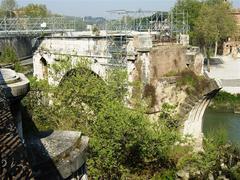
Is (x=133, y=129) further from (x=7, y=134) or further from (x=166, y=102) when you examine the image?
(x=7, y=134)

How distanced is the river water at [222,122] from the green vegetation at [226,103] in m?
0.81

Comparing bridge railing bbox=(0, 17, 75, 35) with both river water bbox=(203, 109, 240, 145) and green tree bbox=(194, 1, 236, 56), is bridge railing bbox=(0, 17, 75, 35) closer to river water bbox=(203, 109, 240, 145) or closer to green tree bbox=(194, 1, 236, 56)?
river water bbox=(203, 109, 240, 145)

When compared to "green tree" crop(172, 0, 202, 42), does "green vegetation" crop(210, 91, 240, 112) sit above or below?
below

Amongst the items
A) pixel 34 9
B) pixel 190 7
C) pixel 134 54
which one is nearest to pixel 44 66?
pixel 134 54

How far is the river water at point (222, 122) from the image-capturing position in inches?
907

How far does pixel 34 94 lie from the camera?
13.8 meters

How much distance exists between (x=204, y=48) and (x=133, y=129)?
28891 millimetres

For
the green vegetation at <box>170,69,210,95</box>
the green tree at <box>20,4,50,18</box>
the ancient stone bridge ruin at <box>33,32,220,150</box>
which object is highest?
the green tree at <box>20,4,50,18</box>

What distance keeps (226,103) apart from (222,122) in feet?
13.8

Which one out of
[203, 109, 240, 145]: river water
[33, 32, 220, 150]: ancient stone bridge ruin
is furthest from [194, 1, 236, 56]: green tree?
[33, 32, 220, 150]: ancient stone bridge ruin

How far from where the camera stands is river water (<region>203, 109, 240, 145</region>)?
23031 mm

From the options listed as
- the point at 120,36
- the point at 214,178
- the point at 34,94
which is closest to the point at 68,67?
the point at 34,94

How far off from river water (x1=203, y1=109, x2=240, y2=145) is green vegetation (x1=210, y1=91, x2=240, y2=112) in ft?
2.65

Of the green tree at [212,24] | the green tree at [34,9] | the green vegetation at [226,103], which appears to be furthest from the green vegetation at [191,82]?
the green tree at [34,9]
